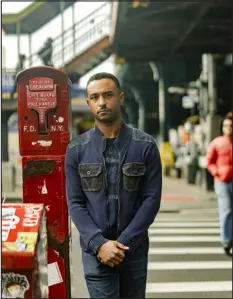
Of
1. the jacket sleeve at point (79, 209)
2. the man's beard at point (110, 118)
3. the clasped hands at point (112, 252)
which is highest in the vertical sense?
the man's beard at point (110, 118)

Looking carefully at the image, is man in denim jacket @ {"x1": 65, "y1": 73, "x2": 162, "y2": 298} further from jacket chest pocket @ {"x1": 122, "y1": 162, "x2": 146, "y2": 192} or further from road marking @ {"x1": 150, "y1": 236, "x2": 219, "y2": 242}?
road marking @ {"x1": 150, "y1": 236, "x2": 219, "y2": 242}

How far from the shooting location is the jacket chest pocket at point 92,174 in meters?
2.55

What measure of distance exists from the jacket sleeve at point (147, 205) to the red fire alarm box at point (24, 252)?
38 centimetres

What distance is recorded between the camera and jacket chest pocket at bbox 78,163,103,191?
8.36 ft

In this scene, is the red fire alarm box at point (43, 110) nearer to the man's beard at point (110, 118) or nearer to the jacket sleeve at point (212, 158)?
the man's beard at point (110, 118)

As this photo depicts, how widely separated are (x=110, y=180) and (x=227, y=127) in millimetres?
4628

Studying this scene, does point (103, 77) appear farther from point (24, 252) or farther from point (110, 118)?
point (24, 252)

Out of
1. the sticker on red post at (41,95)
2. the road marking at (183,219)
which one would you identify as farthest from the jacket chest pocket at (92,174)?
the road marking at (183,219)

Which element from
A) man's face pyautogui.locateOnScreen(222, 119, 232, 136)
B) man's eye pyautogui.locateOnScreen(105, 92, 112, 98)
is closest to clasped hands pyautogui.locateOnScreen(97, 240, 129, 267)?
man's eye pyautogui.locateOnScreen(105, 92, 112, 98)

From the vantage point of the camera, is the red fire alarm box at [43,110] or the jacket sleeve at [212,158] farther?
the jacket sleeve at [212,158]

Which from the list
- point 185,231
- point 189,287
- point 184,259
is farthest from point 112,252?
point 185,231

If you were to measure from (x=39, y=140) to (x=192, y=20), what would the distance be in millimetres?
12185

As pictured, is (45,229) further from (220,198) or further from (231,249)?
(231,249)

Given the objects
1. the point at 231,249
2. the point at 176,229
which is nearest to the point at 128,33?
the point at 176,229
